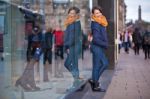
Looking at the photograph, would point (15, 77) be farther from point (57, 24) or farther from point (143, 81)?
point (143, 81)

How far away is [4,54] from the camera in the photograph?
5.69 meters

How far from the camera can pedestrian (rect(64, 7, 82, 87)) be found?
10.3 metres

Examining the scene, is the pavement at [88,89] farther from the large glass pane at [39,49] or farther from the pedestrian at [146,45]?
the pedestrian at [146,45]

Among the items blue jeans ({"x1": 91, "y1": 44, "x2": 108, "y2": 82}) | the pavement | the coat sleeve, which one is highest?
the coat sleeve

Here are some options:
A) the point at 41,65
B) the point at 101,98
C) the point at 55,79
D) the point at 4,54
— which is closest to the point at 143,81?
the point at 101,98

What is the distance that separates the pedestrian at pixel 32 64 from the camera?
257 inches

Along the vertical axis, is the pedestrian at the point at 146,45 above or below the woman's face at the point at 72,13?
below

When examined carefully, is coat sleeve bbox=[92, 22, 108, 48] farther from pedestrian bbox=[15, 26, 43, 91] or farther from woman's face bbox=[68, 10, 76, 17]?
pedestrian bbox=[15, 26, 43, 91]

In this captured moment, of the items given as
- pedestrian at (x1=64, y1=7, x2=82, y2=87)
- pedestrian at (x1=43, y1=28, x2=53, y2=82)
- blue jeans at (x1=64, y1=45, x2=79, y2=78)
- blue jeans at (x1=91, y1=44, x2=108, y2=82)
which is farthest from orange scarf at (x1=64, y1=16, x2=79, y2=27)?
pedestrian at (x1=43, y1=28, x2=53, y2=82)

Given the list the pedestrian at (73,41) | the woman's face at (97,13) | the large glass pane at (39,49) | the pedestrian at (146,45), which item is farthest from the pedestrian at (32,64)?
the pedestrian at (146,45)

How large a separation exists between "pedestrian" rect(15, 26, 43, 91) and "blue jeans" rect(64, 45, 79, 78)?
314cm

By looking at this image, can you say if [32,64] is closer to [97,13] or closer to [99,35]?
[99,35]

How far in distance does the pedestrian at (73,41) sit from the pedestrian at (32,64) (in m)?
2.86

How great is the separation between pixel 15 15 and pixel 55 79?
3051 millimetres
